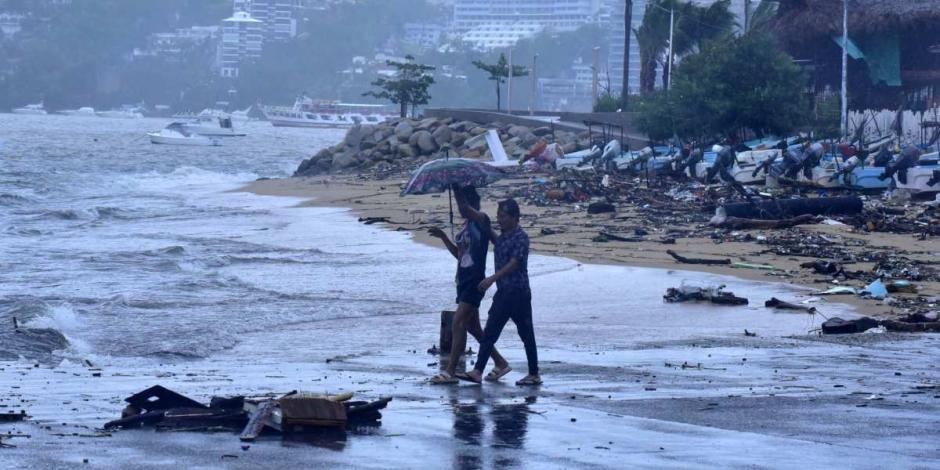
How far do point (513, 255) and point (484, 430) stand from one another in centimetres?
188

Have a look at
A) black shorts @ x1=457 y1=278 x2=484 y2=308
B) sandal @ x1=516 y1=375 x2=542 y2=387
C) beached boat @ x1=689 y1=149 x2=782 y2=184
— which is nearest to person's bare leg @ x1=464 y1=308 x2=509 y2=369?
black shorts @ x1=457 y1=278 x2=484 y2=308

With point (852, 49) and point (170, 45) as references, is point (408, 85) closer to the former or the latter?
point (852, 49)

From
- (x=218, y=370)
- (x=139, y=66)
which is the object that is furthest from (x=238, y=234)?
(x=139, y=66)

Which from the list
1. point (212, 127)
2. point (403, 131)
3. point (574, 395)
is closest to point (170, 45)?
point (212, 127)

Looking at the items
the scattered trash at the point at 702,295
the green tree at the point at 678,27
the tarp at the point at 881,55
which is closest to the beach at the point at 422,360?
the scattered trash at the point at 702,295

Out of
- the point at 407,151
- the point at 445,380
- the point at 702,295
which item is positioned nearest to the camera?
the point at 445,380

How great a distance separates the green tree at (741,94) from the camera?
35.9m

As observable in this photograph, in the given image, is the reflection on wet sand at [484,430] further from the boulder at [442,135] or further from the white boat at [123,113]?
the white boat at [123,113]

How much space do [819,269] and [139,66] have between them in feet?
572

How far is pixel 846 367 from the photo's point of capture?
10.4 meters

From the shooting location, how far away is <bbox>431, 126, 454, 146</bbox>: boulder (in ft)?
161

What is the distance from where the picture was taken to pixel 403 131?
51.8m

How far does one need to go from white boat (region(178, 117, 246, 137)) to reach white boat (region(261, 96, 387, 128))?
47232mm

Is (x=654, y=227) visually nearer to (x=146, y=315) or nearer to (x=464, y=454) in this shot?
(x=146, y=315)
